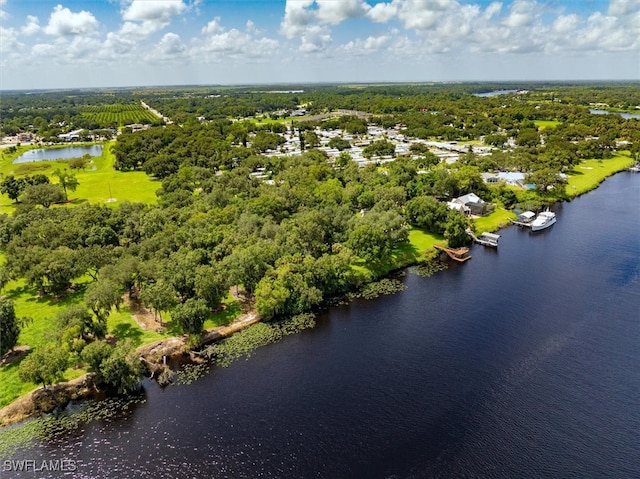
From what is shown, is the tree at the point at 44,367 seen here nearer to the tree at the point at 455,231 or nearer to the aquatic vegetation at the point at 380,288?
the aquatic vegetation at the point at 380,288

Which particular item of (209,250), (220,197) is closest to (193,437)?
(209,250)

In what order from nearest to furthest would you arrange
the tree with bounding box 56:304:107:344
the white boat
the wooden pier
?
the tree with bounding box 56:304:107:344
the wooden pier
the white boat

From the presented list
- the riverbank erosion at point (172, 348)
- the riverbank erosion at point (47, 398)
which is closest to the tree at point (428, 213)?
the riverbank erosion at point (172, 348)

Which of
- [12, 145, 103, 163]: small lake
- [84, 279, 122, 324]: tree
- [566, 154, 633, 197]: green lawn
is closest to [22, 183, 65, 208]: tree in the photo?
[84, 279, 122, 324]: tree

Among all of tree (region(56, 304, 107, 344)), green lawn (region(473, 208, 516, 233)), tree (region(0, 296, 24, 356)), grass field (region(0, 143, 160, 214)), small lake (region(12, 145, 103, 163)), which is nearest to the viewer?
tree (region(56, 304, 107, 344))

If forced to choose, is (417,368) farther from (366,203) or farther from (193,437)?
(366,203)

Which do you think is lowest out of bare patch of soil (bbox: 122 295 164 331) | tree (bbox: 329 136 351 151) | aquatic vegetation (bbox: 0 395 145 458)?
aquatic vegetation (bbox: 0 395 145 458)

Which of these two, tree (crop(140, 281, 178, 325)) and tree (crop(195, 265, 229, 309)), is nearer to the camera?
tree (crop(140, 281, 178, 325))

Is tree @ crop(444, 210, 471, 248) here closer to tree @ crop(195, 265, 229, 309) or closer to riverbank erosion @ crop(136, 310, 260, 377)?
riverbank erosion @ crop(136, 310, 260, 377)
